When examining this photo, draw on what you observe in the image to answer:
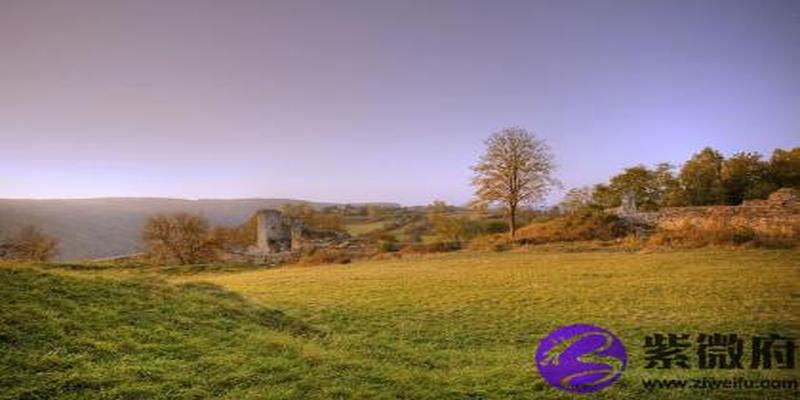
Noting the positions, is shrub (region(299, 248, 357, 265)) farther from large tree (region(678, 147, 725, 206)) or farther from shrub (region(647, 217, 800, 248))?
large tree (region(678, 147, 725, 206))

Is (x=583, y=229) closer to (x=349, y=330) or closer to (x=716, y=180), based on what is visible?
(x=716, y=180)

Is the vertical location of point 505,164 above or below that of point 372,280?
above

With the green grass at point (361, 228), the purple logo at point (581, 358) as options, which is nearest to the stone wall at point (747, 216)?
the purple logo at point (581, 358)

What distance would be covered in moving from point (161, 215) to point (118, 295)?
1281 inches

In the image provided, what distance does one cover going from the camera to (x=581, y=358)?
7.12 metres

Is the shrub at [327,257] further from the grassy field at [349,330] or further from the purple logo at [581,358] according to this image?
the purple logo at [581,358]

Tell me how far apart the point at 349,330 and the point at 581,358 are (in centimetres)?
461

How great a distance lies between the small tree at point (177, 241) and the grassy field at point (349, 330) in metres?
22.8

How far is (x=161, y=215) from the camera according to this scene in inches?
1485

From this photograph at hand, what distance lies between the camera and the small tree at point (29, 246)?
3344cm

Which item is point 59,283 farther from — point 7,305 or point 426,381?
point 426,381

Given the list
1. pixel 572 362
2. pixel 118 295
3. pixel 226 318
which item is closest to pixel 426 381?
pixel 572 362

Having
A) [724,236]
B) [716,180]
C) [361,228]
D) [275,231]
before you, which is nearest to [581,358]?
[724,236]

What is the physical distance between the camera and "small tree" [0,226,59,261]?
33.4m
